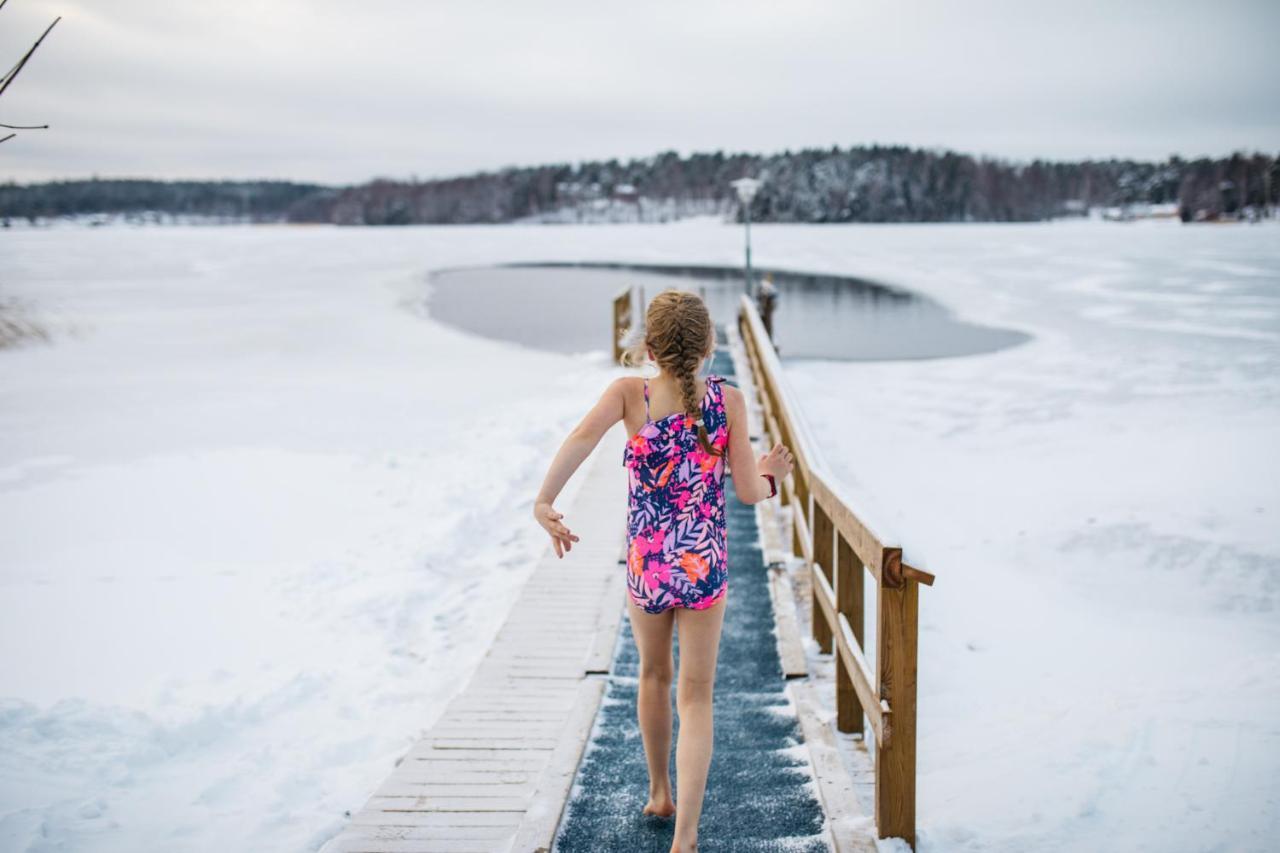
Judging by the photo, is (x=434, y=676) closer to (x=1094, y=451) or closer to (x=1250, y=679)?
(x=1250, y=679)

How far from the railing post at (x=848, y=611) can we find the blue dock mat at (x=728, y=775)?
0.21 m

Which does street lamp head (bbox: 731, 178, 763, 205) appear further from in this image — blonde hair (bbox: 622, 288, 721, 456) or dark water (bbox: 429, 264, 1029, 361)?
blonde hair (bbox: 622, 288, 721, 456)

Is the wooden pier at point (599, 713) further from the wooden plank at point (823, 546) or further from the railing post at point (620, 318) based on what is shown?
the railing post at point (620, 318)

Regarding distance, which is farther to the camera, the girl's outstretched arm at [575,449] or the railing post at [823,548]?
the railing post at [823,548]

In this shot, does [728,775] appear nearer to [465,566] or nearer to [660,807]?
[660,807]

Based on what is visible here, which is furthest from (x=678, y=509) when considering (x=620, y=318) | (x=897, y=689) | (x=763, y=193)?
(x=763, y=193)

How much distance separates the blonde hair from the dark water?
16354mm

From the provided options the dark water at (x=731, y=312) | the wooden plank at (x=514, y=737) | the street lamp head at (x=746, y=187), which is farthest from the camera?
the dark water at (x=731, y=312)

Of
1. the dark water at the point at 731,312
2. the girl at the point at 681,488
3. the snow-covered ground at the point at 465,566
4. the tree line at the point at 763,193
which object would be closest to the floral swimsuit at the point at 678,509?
the girl at the point at 681,488

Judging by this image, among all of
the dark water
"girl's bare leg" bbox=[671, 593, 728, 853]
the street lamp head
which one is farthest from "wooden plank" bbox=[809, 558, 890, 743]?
the street lamp head

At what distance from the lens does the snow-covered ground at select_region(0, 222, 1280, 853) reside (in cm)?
370

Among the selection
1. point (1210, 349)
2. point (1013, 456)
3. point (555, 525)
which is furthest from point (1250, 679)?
point (1210, 349)

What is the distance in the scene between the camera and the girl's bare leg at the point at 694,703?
2543mm

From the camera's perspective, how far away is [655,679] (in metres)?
2.65
